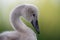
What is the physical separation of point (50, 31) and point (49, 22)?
0.19 feet

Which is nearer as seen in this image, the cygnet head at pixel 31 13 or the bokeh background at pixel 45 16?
the cygnet head at pixel 31 13

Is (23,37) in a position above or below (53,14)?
below

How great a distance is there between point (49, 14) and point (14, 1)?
241 millimetres

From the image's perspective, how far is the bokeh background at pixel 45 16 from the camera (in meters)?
1.11

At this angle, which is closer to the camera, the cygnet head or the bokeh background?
the cygnet head

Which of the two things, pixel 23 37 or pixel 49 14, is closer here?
pixel 23 37

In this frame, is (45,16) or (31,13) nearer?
(31,13)

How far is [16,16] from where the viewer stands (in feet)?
2.84

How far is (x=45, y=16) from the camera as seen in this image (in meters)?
1.16

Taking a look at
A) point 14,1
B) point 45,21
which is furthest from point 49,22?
point 14,1

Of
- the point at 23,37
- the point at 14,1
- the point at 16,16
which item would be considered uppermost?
the point at 14,1

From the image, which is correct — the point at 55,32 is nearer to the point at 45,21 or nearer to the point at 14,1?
the point at 45,21

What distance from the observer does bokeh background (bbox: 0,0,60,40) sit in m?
1.11

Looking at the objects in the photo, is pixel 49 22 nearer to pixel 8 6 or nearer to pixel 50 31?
pixel 50 31
